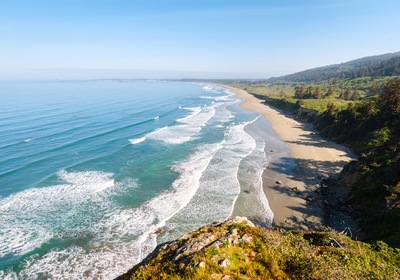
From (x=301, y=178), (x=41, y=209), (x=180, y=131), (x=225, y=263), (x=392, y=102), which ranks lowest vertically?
(x=180, y=131)

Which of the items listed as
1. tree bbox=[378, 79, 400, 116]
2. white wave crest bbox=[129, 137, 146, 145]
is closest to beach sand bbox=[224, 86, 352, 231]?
tree bbox=[378, 79, 400, 116]

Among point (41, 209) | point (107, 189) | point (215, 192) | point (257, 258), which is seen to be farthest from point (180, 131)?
point (257, 258)

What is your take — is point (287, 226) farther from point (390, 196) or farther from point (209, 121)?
point (209, 121)

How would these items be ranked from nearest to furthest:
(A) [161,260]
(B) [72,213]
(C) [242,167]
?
(A) [161,260]
(B) [72,213]
(C) [242,167]

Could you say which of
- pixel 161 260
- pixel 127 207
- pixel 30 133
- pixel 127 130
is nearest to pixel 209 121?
pixel 127 130

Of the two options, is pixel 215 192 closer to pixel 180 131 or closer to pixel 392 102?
pixel 180 131

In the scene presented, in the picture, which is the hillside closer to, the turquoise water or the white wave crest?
the turquoise water
